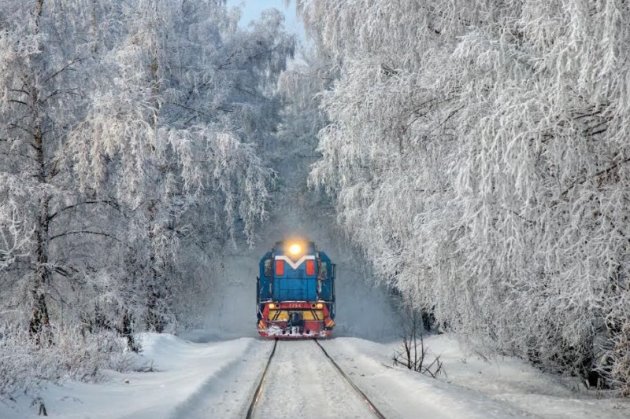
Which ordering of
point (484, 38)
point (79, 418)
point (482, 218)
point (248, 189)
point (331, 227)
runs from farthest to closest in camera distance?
point (331, 227) < point (248, 189) < point (484, 38) < point (482, 218) < point (79, 418)

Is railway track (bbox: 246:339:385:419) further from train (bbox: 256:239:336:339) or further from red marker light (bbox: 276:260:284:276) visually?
red marker light (bbox: 276:260:284:276)

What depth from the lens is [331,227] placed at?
25438 millimetres

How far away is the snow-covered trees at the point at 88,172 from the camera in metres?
12.1

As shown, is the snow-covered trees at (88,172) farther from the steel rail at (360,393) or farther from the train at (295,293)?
the steel rail at (360,393)

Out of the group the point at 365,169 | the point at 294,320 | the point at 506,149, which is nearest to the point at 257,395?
the point at 506,149

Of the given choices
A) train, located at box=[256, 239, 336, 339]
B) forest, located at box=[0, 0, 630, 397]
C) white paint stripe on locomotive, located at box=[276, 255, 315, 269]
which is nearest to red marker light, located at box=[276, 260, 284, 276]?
train, located at box=[256, 239, 336, 339]

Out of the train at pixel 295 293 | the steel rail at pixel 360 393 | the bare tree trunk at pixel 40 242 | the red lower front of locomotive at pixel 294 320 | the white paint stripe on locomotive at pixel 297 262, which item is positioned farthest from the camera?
the white paint stripe on locomotive at pixel 297 262

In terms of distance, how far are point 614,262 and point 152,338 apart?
1199 centimetres

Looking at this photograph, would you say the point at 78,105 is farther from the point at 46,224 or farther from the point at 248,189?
the point at 248,189

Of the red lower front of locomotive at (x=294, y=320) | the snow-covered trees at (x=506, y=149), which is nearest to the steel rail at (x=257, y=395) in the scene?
the snow-covered trees at (x=506, y=149)

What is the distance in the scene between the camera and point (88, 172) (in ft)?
42.5

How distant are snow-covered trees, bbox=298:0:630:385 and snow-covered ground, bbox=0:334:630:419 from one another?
2.94 feet

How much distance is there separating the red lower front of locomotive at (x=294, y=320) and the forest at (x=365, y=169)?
8.70 feet

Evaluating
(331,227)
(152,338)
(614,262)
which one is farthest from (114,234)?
(331,227)
